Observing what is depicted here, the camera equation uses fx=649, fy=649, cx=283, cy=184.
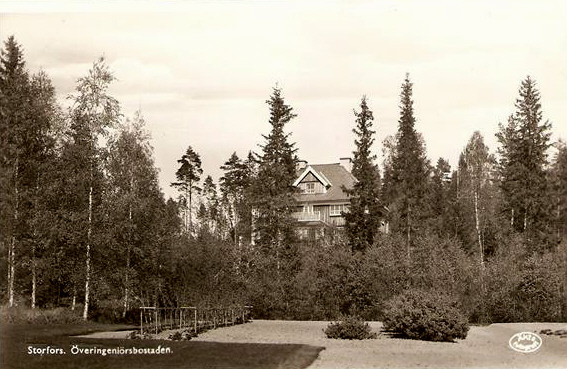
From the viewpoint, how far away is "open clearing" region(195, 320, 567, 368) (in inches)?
611

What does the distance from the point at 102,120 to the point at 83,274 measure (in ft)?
23.0

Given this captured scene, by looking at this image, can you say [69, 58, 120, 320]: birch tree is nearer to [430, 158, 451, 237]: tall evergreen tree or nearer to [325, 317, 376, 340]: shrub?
[325, 317, 376, 340]: shrub

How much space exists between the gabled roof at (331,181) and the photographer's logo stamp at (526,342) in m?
41.5

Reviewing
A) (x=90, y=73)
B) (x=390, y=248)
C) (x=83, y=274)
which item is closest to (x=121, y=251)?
(x=83, y=274)

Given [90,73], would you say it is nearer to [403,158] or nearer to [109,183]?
[109,183]

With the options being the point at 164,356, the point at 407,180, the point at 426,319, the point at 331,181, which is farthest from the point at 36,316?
the point at 331,181

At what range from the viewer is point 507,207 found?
164 ft

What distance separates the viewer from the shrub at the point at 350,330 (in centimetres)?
2067

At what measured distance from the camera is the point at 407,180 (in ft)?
168

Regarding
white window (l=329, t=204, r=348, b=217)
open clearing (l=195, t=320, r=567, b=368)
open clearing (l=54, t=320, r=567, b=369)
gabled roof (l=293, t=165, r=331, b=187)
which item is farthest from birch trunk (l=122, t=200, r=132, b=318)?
white window (l=329, t=204, r=348, b=217)

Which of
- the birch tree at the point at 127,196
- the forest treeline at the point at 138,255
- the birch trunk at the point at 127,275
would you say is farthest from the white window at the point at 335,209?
the birch trunk at the point at 127,275

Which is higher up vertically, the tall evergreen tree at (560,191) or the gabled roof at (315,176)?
the gabled roof at (315,176)

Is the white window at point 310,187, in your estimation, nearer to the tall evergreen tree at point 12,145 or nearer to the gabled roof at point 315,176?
the gabled roof at point 315,176

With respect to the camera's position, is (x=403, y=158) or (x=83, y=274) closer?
(x=83, y=274)
